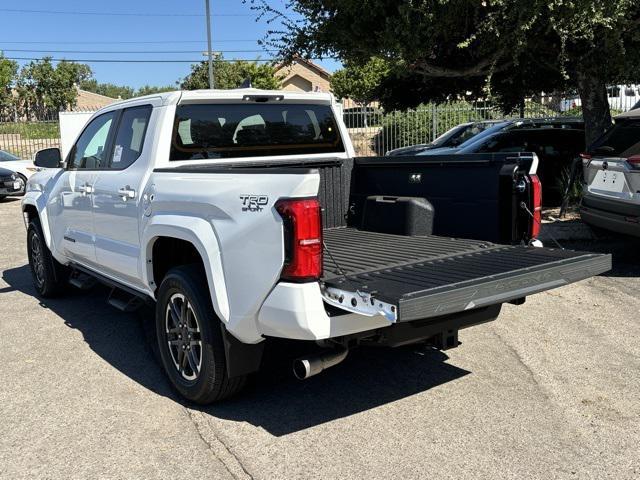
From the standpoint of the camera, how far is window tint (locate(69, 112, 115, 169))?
5.62 meters

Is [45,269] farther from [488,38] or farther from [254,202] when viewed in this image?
[488,38]

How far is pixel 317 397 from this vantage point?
435cm

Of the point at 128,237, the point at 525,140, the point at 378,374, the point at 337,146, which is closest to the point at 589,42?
the point at 525,140

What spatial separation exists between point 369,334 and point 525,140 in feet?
30.4

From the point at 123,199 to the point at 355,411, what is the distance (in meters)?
2.32

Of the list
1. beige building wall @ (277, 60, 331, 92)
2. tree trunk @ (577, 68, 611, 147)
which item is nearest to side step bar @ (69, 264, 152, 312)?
tree trunk @ (577, 68, 611, 147)

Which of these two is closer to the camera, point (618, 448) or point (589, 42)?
point (618, 448)

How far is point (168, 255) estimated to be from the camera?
466 centimetres

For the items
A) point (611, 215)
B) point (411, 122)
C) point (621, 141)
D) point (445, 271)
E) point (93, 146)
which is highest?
point (411, 122)

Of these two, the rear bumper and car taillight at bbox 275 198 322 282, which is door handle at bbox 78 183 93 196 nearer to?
car taillight at bbox 275 198 322 282

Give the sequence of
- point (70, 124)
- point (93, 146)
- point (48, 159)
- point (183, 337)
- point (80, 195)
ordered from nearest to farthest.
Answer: point (183, 337), point (80, 195), point (93, 146), point (48, 159), point (70, 124)

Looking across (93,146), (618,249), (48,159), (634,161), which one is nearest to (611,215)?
(634,161)

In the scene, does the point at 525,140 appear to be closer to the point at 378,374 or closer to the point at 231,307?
the point at 378,374

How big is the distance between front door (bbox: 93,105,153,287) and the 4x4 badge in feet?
4.35
